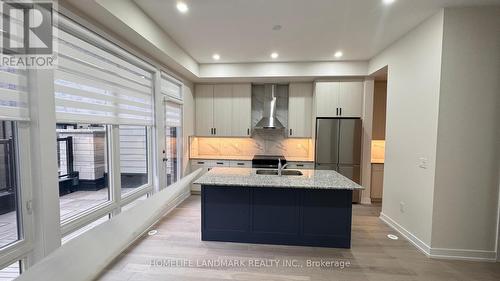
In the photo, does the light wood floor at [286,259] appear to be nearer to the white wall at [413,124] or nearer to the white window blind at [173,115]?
the white wall at [413,124]

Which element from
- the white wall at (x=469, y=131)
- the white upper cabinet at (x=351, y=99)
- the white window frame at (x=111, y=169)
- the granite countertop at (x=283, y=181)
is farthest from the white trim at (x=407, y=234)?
the white window frame at (x=111, y=169)

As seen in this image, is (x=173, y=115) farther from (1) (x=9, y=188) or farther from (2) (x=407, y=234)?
(2) (x=407, y=234)

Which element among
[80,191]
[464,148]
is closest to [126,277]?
[80,191]

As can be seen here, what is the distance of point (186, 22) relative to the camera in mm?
2934

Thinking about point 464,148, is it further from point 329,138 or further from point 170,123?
point 170,123

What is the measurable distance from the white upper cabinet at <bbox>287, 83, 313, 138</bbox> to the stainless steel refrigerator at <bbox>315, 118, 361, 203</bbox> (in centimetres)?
53

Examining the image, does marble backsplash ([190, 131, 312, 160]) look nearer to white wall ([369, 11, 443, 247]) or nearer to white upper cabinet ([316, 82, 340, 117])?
white upper cabinet ([316, 82, 340, 117])

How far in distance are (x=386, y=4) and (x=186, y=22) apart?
2.46 meters

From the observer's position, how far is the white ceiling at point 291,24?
250 centimetres

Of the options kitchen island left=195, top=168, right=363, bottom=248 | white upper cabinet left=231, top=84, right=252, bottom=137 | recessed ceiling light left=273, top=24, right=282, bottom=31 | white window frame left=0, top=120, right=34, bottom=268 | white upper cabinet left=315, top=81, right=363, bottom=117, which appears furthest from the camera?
white upper cabinet left=231, top=84, right=252, bottom=137

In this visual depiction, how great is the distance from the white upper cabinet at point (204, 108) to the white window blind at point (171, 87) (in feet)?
2.38

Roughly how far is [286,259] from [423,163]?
2152mm

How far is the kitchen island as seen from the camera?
2.87m

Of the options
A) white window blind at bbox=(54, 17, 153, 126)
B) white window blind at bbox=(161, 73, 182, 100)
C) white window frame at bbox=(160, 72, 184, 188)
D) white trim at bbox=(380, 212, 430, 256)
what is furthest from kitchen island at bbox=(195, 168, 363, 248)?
white window blind at bbox=(161, 73, 182, 100)
